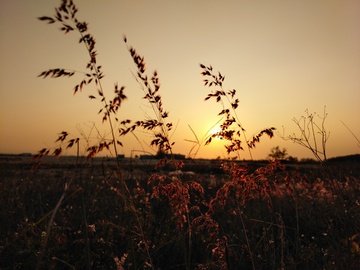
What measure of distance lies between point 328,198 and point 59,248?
6239mm

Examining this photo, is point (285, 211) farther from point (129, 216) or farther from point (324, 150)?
point (324, 150)

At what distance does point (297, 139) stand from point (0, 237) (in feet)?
13.5

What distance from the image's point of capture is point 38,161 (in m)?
1.82

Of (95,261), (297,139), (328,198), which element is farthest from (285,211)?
(95,261)

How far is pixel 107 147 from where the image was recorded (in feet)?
7.02

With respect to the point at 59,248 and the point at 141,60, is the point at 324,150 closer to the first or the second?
the point at 141,60

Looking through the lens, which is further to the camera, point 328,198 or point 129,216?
point 328,198

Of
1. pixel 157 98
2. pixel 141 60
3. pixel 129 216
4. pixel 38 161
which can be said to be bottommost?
pixel 129 216

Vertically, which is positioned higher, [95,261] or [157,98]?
[157,98]

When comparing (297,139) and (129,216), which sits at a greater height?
(297,139)

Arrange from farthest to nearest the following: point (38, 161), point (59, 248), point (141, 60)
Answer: point (59, 248) → point (141, 60) → point (38, 161)

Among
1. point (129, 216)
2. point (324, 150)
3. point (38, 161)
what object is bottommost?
point (129, 216)

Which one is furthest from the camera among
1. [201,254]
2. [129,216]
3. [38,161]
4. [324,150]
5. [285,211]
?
[285,211]

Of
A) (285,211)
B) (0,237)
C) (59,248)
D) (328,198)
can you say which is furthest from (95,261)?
(328,198)
